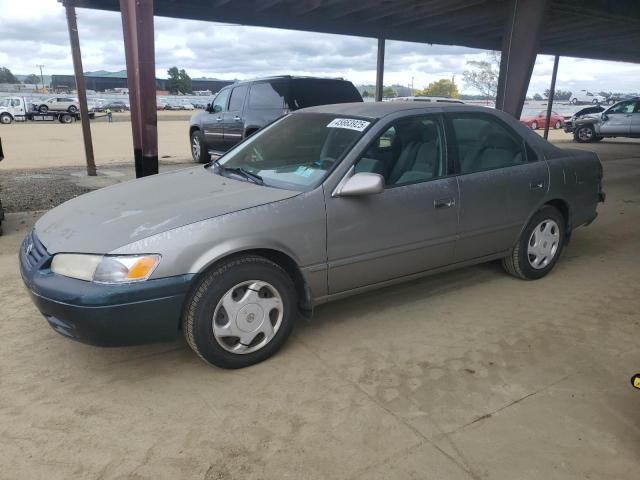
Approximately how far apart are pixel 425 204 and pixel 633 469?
6.55 ft

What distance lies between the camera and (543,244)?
4648mm

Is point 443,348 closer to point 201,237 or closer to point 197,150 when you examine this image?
point 201,237

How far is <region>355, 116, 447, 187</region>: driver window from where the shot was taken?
359cm

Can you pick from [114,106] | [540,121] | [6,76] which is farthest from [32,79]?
[540,121]

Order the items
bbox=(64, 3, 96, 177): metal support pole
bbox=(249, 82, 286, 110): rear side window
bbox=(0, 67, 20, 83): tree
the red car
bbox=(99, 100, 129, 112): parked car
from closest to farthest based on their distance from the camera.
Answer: bbox=(249, 82, 286, 110): rear side window, bbox=(64, 3, 96, 177): metal support pole, the red car, bbox=(99, 100, 129, 112): parked car, bbox=(0, 67, 20, 83): tree

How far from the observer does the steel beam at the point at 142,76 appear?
624 cm

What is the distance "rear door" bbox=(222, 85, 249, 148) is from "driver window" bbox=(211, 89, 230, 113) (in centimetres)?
20

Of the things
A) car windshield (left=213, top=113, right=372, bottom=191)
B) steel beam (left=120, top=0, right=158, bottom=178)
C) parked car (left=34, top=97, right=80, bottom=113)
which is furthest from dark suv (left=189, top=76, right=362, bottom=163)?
parked car (left=34, top=97, right=80, bottom=113)

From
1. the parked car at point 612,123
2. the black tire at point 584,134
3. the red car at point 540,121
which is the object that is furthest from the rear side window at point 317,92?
the red car at point 540,121

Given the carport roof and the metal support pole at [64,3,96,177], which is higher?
the carport roof

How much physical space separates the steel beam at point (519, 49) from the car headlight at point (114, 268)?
→ 1202 centimetres

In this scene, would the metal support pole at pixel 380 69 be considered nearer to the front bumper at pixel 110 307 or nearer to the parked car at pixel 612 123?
the parked car at pixel 612 123

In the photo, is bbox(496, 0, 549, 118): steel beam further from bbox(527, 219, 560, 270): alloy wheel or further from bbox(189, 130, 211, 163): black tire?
bbox(527, 219, 560, 270): alloy wheel

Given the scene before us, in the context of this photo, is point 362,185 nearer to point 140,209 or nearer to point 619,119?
point 140,209
